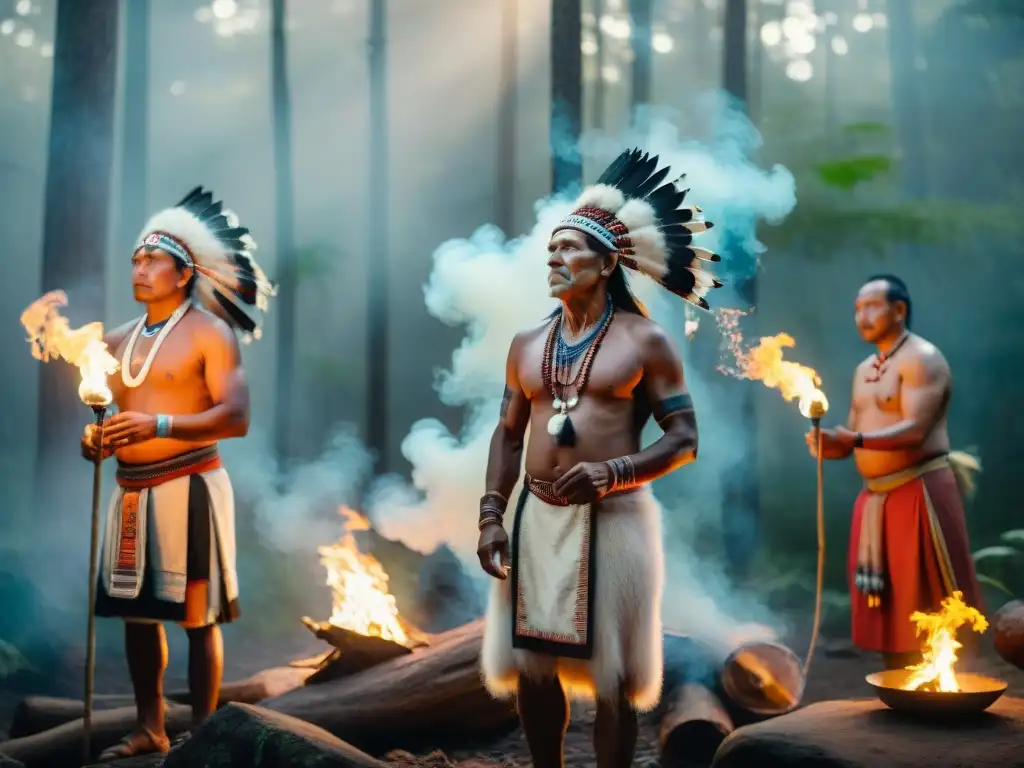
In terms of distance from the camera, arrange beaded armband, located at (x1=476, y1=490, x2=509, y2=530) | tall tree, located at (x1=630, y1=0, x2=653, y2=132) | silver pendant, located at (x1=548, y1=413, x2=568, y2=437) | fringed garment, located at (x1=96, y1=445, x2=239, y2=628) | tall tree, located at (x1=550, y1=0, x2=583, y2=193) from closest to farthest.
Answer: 1. silver pendant, located at (x1=548, y1=413, x2=568, y2=437)
2. beaded armband, located at (x1=476, y1=490, x2=509, y2=530)
3. fringed garment, located at (x1=96, y1=445, x2=239, y2=628)
4. tall tree, located at (x1=550, y1=0, x2=583, y2=193)
5. tall tree, located at (x1=630, y1=0, x2=653, y2=132)

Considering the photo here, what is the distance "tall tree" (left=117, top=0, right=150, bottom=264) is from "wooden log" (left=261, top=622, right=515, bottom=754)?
6.22 meters

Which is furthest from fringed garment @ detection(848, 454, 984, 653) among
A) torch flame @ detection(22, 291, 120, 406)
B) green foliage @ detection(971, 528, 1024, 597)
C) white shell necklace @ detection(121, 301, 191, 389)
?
green foliage @ detection(971, 528, 1024, 597)

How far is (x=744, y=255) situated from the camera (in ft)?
29.5

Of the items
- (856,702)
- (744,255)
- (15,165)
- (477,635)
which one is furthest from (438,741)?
(15,165)

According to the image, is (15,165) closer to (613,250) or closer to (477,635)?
(477,635)

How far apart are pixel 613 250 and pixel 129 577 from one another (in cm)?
244

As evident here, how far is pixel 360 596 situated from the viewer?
5.72 m

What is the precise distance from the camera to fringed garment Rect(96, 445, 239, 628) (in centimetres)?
438

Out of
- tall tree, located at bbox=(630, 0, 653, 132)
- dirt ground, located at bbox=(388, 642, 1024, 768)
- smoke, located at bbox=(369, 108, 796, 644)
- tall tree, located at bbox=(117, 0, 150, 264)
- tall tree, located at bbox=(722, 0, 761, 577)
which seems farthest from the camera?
tall tree, located at bbox=(630, 0, 653, 132)

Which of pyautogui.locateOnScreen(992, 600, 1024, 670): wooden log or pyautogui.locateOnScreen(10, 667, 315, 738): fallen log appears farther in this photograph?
pyautogui.locateOnScreen(10, 667, 315, 738): fallen log

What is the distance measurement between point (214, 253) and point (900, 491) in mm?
3389

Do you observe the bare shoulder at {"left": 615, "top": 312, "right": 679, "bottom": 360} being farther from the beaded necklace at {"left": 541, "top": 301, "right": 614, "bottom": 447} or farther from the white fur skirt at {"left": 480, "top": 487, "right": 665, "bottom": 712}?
the white fur skirt at {"left": 480, "top": 487, "right": 665, "bottom": 712}

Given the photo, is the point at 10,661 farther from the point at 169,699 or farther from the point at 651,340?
the point at 651,340

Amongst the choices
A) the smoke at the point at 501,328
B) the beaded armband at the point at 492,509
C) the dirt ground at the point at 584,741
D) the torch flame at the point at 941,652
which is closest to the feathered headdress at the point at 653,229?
the beaded armband at the point at 492,509
